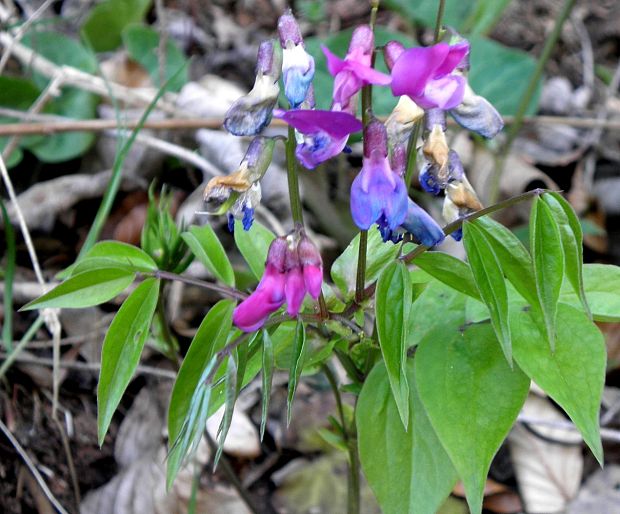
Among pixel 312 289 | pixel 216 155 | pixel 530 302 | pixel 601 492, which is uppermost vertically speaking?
pixel 312 289

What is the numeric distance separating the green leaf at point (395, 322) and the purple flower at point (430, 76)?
23cm

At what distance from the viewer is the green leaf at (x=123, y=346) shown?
105 cm

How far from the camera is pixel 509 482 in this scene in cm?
191

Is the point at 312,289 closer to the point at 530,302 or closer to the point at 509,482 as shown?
the point at 530,302

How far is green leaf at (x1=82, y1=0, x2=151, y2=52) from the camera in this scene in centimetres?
296

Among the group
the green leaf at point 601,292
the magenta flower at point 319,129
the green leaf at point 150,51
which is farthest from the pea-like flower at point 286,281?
the green leaf at point 150,51

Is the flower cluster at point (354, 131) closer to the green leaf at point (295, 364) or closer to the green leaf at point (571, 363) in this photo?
the green leaf at point (295, 364)

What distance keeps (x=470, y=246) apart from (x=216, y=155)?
1564mm

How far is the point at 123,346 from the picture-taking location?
1099 millimetres

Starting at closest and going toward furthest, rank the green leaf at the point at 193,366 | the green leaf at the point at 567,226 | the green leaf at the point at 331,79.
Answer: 1. the green leaf at the point at 567,226
2. the green leaf at the point at 193,366
3. the green leaf at the point at 331,79

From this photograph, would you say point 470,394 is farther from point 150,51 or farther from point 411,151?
point 150,51

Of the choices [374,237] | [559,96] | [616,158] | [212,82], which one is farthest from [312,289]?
[559,96]

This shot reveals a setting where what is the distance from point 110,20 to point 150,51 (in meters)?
0.29

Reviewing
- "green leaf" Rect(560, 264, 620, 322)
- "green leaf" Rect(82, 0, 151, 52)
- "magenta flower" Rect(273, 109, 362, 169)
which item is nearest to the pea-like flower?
"magenta flower" Rect(273, 109, 362, 169)
